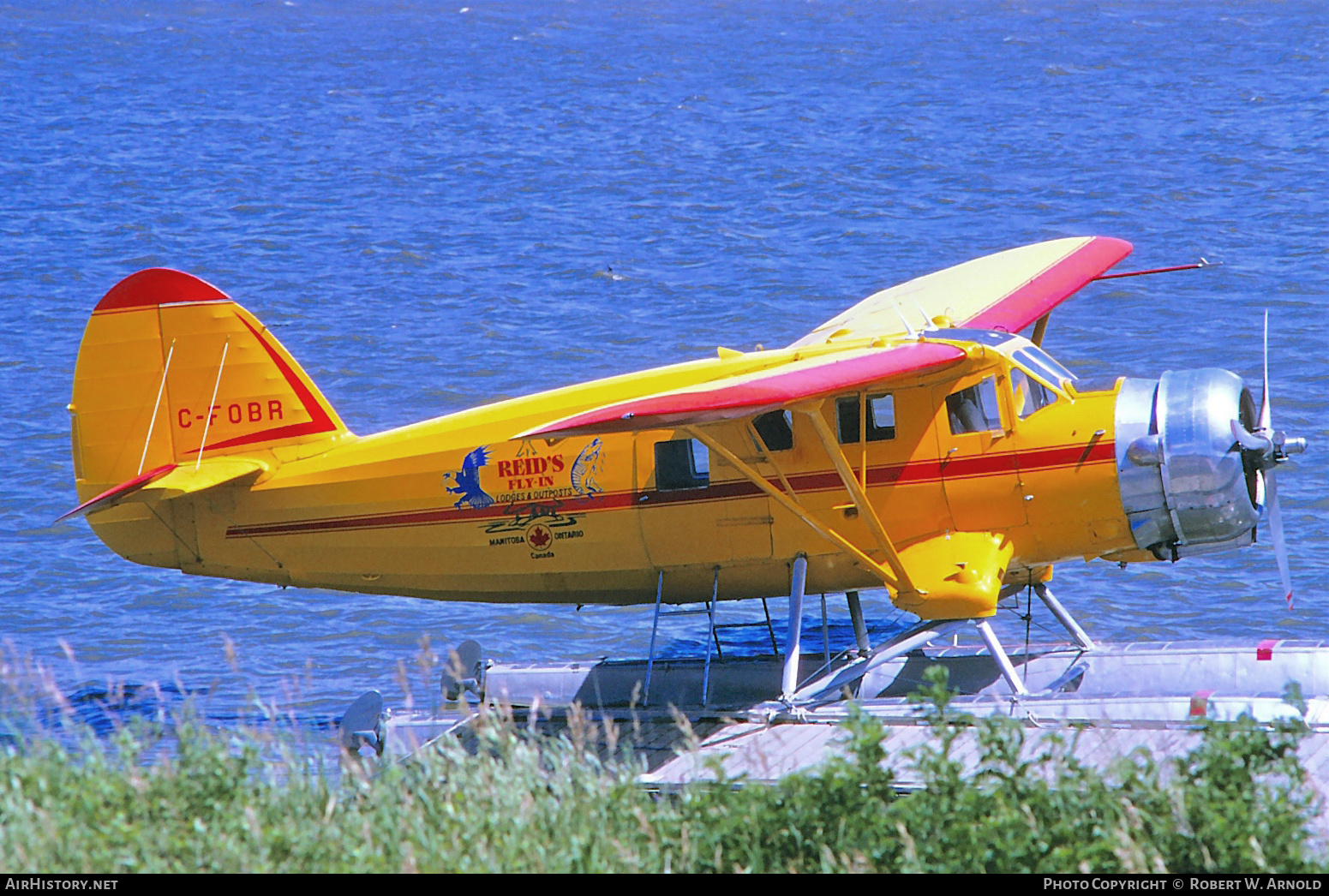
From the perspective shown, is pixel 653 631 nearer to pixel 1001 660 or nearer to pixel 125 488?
pixel 1001 660

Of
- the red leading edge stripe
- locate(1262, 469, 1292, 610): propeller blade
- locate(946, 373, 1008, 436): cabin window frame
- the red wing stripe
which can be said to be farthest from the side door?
the red leading edge stripe

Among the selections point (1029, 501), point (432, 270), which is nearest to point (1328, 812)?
point (1029, 501)

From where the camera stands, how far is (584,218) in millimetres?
29406

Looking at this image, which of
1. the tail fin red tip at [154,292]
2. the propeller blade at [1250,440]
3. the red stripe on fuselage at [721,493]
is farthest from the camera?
the tail fin red tip at [154,292]

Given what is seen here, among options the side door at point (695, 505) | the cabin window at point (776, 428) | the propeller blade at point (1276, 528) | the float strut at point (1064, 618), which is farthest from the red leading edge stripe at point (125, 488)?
the propeller blade at point (1276, 528)

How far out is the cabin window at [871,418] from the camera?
9.38 meters

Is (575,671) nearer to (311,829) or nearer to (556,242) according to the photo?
(311,829)

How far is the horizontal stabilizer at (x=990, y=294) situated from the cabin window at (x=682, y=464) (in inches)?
45.9

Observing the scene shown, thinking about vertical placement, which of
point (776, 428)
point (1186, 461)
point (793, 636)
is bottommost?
point (793, 636)

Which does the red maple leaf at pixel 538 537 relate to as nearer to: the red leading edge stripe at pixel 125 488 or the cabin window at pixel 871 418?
the cabin window at pixel 871 418

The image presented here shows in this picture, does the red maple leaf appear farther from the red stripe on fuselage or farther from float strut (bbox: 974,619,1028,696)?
float strut (bbox: 974,619,1028,696)

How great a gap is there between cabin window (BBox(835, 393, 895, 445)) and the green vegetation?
310cm

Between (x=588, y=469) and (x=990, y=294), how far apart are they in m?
3.57

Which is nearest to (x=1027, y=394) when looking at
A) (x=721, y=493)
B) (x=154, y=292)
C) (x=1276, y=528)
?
(x=1276, y=528)
